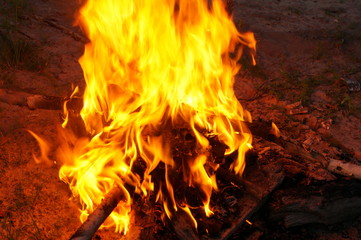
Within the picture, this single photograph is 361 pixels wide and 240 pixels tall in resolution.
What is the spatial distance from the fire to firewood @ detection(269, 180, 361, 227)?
0.52 meters

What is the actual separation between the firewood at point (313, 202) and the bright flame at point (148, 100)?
1.74ft

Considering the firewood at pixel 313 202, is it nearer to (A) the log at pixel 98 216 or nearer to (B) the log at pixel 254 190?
(B) the log at pixel 254 190

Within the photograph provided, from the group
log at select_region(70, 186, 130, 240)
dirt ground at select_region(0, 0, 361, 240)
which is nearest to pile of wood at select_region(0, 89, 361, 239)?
log at select_region(70, 186, 130, 240)

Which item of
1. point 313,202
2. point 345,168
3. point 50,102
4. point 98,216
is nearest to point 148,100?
point 50,102

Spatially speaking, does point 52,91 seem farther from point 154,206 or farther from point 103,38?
point 154,206

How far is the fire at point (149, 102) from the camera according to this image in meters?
3.33

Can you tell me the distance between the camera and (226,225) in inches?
123

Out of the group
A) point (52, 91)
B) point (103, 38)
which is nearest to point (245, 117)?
point (103, 38)

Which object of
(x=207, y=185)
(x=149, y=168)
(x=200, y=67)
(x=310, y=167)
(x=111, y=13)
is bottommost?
(x=310, y=167)

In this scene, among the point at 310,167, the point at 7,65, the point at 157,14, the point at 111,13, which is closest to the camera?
the point at 310,167

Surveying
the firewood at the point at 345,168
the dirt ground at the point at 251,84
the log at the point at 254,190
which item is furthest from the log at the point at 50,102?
the firewood at the point at 345,168

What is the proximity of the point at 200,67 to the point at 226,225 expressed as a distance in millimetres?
2218

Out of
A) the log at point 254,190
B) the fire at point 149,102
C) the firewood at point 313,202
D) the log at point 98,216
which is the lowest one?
the firewood at point 313,202

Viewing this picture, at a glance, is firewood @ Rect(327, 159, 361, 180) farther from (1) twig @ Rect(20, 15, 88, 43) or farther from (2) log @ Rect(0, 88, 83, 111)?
(1) twig @ Rect(20, 15, 88, 43)
